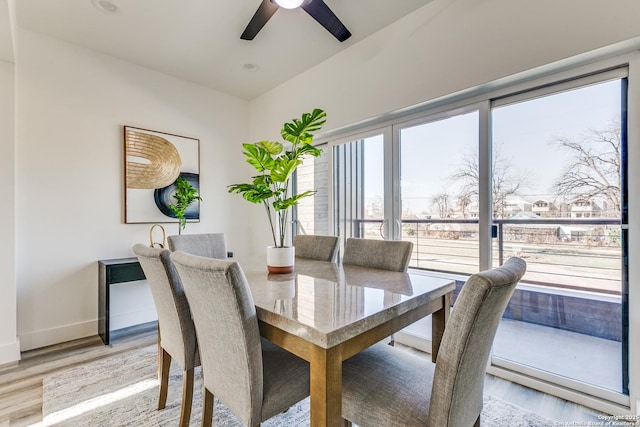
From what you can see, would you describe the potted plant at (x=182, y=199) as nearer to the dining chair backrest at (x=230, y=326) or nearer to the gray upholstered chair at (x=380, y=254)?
the gray upholstered chair at (x=380, y=254)

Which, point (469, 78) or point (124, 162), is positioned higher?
point (469, 78)

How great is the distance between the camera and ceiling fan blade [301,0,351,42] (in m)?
1.93

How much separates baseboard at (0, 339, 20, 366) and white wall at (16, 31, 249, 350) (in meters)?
0.24

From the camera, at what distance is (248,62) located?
329 cm

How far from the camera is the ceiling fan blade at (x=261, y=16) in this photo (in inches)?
76.0

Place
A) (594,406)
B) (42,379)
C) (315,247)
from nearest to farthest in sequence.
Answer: (594,406) → (42,379) → (315,247)

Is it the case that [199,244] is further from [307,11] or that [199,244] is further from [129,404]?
[307,11]

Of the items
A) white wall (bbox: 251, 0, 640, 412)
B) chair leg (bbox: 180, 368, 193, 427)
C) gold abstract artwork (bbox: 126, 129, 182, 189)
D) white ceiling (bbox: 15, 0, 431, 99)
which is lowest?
chair leg (bbox: 180, 368, 193, 427)

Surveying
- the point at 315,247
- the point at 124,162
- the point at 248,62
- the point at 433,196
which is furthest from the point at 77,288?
the point at 433,196

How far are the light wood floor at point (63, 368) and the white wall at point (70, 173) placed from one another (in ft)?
0.92

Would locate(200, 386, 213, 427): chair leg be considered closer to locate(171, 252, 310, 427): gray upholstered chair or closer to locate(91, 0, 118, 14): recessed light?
locate(171, 252, 310, 427): gray upholstered chair

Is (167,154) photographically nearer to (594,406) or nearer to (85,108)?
(85,108)

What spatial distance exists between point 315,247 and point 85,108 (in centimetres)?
263

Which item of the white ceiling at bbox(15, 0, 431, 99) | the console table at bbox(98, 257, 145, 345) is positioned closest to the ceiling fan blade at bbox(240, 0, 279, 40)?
the white ceiling at bbox(15, 0, 431, 99)
